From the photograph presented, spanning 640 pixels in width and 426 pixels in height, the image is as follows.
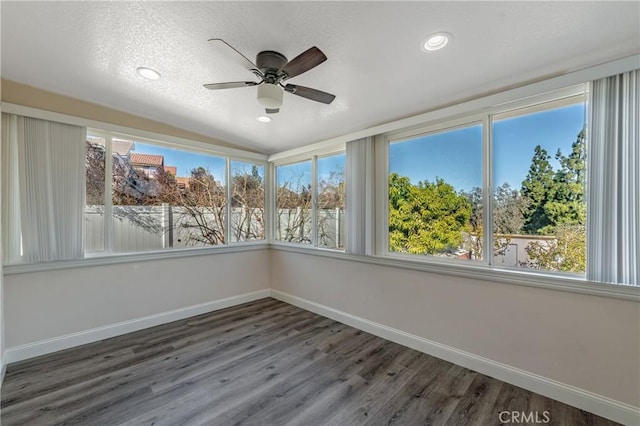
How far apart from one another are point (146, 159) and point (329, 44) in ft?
9.23

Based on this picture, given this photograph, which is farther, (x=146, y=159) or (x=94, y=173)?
(x=146, y=159)

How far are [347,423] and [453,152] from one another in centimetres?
258

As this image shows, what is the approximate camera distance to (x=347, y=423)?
1.86 metres

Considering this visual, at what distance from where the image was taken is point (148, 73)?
241 centimetres

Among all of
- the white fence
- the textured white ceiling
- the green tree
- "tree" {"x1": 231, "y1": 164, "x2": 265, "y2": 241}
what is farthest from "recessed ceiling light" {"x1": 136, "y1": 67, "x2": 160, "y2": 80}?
the green tree

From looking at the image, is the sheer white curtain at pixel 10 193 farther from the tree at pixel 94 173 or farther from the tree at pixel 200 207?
the tree at pixel 200 207

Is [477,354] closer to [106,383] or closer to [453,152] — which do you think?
[453,152]

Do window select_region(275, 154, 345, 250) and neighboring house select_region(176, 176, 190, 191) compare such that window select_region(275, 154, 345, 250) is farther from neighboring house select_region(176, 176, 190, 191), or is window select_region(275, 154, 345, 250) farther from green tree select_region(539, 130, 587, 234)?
green tree select_region(539, 130, 587, 234)

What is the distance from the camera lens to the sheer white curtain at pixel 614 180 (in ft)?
5.99

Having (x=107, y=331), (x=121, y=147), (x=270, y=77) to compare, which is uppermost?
(x=270, y=77)

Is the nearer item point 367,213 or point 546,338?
point 546,338

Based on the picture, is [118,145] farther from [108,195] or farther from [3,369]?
[3,369]

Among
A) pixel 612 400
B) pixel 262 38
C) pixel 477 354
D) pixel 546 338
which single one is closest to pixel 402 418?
pixel 477 354

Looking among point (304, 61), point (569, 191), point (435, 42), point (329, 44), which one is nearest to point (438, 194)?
point (569, 191)
